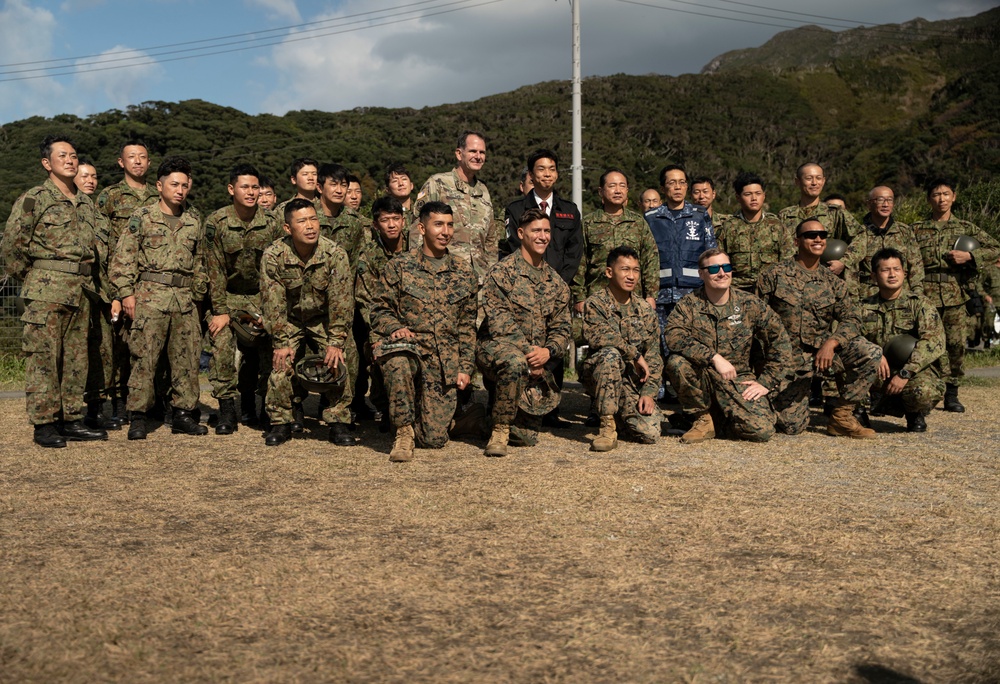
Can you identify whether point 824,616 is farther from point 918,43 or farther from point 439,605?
point 918,43

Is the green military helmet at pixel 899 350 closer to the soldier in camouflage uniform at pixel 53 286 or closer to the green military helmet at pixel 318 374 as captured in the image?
the green military helmet at pixel 318 374

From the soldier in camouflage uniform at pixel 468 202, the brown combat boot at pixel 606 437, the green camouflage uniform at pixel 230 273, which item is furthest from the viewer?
the soldier in camouflage uniform at pixel 468 202

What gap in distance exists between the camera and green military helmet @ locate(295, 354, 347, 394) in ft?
20.3

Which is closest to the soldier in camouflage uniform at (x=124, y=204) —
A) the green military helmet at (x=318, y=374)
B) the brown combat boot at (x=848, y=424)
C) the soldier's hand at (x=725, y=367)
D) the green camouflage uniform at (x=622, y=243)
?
the green military helmet at (x=318, y=374)

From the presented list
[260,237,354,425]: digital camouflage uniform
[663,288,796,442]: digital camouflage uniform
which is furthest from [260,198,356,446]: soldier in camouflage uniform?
[663,288,796,442]: digital camouflage uniform

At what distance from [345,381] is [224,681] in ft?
12.5

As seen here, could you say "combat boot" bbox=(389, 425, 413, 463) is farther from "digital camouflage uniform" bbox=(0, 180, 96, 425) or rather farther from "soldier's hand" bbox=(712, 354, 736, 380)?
"digital camouflage uniform" bbox=(0, 180, 96, 425)

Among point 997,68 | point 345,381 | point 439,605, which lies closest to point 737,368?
point 345,381

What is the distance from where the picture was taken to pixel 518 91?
65562 millimetres

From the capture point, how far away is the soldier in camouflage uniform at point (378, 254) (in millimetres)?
6719

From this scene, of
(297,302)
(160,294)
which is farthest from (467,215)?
(160,294)

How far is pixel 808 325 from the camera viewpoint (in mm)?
6762

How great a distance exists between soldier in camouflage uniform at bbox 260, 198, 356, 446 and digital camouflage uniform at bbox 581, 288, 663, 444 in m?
1.78

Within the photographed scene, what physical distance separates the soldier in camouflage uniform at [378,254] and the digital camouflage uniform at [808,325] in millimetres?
2924
